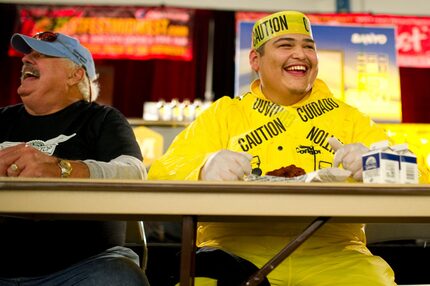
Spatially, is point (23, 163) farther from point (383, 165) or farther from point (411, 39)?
point (411, 39)

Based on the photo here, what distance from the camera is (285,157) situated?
1.47 meters

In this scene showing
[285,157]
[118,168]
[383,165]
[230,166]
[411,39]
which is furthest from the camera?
[411,39]

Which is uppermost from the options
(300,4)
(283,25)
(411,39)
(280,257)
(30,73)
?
(300,4)

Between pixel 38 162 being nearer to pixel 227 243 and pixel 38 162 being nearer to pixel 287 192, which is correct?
pixel 227 243

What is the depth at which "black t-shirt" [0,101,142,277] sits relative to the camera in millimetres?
1259

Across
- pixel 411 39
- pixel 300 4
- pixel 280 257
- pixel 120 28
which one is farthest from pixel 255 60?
pixel 300 4

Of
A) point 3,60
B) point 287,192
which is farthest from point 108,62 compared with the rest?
point 287,192

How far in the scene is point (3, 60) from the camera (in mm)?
5500

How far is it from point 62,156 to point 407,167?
95 cm

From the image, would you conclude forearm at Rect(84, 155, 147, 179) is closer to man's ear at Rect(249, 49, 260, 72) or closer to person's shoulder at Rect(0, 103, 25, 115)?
person's shoulder at Rect(0, 103, 25, 115)

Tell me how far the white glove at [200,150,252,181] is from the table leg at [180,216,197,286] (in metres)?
0.25

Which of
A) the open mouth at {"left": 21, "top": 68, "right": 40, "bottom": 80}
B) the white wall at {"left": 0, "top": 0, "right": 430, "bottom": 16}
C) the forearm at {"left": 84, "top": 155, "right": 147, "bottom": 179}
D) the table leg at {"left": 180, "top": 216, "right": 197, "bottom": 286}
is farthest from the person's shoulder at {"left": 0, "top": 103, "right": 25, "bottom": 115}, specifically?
the white wall at {"left": 0, "top": 0, "right": 430, "bottom": 16}

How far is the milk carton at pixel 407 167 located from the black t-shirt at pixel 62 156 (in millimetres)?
751

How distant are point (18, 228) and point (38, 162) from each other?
0.23m
